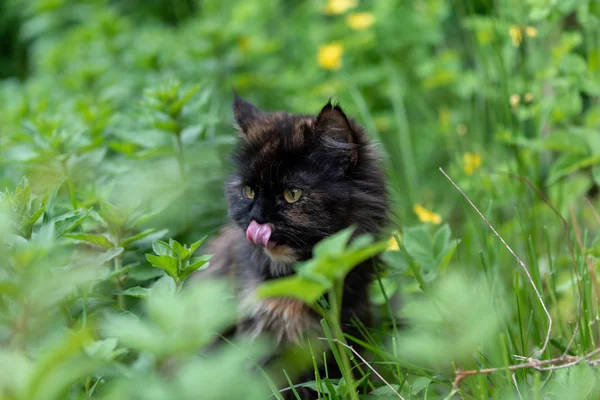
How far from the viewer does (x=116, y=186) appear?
2674 millimetres

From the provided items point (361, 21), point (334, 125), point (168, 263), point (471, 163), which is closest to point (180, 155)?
point (334, 125)

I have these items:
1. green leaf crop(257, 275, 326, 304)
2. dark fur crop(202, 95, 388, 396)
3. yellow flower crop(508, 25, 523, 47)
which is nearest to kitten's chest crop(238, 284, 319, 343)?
dark fur crop(202, 95, 388, 396)

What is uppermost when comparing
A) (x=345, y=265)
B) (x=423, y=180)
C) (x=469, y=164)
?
(x=345, y=265)

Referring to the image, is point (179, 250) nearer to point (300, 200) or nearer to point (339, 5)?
point (300, 200)

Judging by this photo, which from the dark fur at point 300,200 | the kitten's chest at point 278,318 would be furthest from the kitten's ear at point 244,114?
the kitten's chest at point 278,318

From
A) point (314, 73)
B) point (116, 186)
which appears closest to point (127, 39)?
point (314, 73)

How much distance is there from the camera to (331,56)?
13.5 ft

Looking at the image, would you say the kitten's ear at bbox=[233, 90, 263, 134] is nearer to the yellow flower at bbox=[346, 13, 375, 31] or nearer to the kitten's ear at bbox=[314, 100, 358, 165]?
the kitten's ear at bbox=[314, 100, 358, 165]

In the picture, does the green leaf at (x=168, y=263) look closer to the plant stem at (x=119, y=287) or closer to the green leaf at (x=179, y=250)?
the green leaf at (x=179, y=250)

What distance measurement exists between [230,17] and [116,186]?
103 inches

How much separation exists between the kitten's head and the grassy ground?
21 centimetres

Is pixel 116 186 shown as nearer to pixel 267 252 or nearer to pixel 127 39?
pixel 267 252

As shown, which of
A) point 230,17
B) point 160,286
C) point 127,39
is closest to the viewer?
point 160,286

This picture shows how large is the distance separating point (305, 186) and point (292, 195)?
53mm
